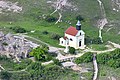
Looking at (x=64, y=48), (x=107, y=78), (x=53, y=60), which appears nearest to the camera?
(x=107, y=78)

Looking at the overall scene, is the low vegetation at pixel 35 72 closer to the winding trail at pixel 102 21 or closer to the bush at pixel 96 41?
the bush at pixel 96 41

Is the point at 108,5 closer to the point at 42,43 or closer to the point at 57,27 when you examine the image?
the point at 57,27

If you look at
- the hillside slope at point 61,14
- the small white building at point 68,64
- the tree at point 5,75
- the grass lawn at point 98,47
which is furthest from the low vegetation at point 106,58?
the hillside slope at point 61,14

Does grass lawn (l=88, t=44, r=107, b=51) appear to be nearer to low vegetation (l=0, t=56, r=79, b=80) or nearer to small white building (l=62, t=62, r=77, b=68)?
small white building (l=62, t=62, r=77, b=68)

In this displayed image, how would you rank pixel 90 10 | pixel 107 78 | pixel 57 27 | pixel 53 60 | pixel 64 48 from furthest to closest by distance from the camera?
pixel 90 10 → pixel 57 27 → pixel 64 48 → pixel 53 60 → pixel 107 78

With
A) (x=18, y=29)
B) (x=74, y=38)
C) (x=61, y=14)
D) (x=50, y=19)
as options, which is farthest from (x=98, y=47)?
(x=61, y=14)

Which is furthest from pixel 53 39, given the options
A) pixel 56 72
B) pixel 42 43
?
pixel 56 72

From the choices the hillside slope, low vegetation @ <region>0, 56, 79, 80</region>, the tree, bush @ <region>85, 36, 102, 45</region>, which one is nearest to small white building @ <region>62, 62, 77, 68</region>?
low vegetation @ <region>0, 56, 79, 80</region>

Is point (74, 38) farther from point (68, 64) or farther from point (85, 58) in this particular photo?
point (68, 64)
